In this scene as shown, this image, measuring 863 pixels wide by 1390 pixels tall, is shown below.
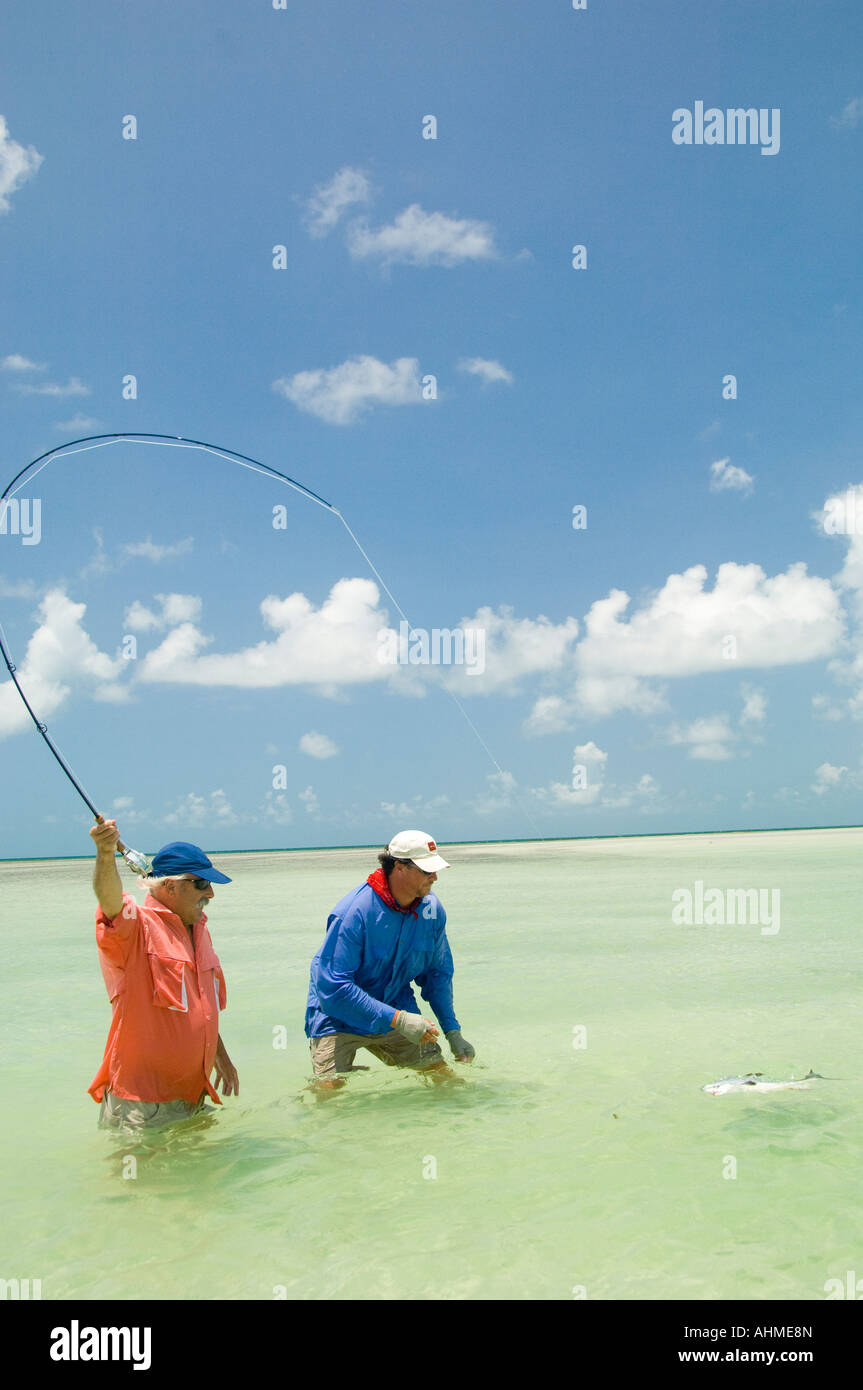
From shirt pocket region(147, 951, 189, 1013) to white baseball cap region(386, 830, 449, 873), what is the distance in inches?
54.6

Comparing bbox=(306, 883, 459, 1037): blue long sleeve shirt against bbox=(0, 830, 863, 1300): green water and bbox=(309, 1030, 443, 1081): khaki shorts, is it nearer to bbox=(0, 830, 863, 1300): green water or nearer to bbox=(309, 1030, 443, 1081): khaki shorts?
bbox=(309, 1030, 443, 1081): khaki shorts

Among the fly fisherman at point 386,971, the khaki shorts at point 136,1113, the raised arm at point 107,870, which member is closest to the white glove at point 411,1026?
the fly fisherman at point 386,971

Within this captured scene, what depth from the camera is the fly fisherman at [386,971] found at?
540cm

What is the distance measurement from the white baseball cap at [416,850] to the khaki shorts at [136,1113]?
5.45 ft

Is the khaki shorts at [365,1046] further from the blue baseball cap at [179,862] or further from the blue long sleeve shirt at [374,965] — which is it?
the blue baseball cap at [179,862]

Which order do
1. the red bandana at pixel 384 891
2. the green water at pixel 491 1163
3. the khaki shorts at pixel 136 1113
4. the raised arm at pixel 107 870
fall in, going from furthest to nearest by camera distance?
the red bandana at pixel 384 891
the khaki shorts at pixel 136 1113
the raised arm at pixel 107 870
the green water at pixel 491 1163

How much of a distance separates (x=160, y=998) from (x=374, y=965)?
1.48 metres

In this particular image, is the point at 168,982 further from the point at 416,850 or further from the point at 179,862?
the point at 416,850

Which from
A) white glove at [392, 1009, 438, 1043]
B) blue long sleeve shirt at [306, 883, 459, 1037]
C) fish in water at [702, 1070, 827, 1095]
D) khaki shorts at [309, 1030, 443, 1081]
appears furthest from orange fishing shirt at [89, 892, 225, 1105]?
fish in water at [702, 1070, 827, 1095]

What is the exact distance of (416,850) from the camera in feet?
17.9

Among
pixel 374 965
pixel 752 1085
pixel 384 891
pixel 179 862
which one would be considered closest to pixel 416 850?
pixel 384 891

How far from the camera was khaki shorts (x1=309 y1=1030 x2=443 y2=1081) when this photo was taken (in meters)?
5.78
